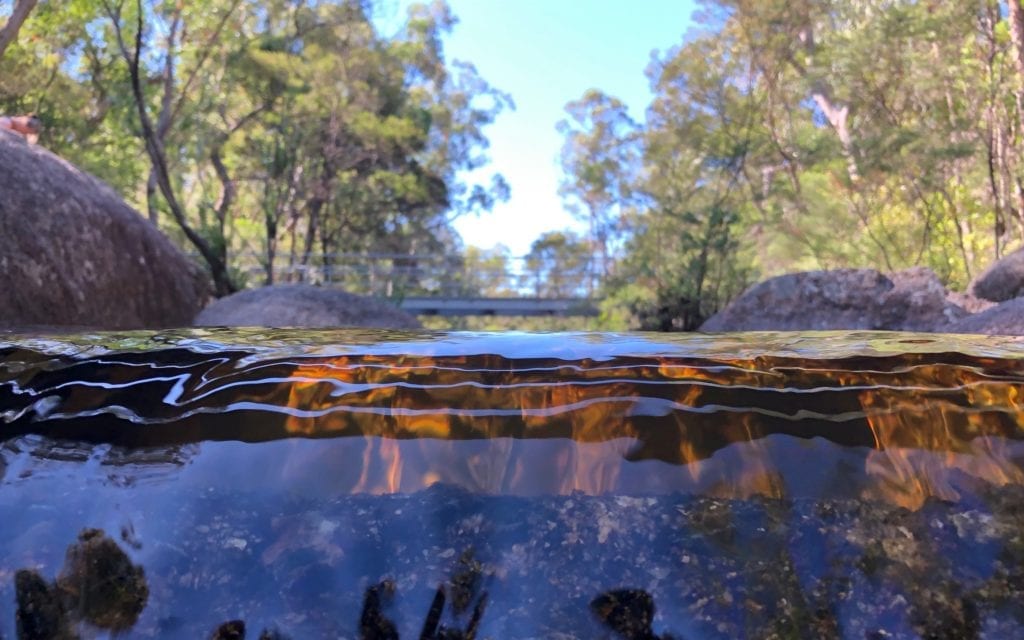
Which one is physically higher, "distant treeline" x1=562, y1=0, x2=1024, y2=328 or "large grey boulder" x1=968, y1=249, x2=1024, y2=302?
"distant treeline" x1=562, y1=0, x2=1024, y2=328

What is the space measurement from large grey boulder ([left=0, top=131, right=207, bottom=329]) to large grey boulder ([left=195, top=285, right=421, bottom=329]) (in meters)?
0.60

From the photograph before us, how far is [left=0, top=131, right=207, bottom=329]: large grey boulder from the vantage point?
3730 mm

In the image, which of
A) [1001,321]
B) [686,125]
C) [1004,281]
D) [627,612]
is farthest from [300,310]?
[686,125]

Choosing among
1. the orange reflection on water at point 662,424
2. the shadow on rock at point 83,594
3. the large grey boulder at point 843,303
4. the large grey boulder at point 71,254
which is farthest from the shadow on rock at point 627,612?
the large grey boulder at point 843,303

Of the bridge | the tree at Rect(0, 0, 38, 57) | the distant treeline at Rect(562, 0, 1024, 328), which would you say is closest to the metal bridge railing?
the bridge

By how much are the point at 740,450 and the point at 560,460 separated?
32 centimetres

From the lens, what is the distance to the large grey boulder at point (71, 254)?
12.2 feet

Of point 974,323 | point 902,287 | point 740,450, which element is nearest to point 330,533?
point 740,450

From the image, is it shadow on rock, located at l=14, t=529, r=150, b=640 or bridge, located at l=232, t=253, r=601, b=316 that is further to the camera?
bridge, located at l=232, t=253, r=601, b=316

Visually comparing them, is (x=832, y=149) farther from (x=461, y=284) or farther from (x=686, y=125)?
(x=461, y=284)

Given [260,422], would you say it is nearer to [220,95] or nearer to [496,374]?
[496,374]

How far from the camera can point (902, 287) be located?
7242mm

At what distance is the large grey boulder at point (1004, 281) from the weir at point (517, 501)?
7262 mm

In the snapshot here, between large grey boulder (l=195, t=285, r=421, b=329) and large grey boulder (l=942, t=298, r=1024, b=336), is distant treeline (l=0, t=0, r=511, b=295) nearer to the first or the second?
large grey boulder (l=195, t=285, r=421, b=329)
